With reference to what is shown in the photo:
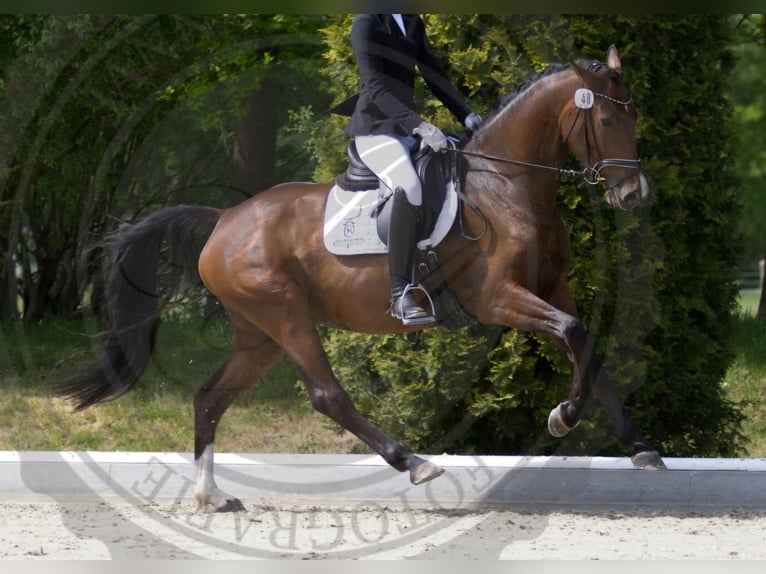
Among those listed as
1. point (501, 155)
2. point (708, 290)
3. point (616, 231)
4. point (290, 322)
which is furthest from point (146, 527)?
point (708, 290)

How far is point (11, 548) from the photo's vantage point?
5180mm

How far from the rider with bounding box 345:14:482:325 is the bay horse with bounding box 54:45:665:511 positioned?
214mm

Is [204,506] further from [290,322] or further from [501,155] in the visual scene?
[501,155]

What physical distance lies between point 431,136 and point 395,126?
292mm

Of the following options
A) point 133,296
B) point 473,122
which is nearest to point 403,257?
point 473,122

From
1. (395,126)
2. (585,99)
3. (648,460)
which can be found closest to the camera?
(648,460)

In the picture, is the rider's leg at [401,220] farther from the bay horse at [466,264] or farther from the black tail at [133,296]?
the black tail at [133,296]

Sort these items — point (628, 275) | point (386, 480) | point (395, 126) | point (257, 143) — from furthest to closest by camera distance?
point (257, 143), point (628, 275), point (386, 480), point (395, 126)

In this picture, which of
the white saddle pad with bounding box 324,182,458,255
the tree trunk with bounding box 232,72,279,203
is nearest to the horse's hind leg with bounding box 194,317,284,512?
the white saddle pad with bounding box 324,182,458,255

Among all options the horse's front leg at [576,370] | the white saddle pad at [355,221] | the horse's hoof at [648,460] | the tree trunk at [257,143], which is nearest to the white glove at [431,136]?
the white saddle pad at [355,221]

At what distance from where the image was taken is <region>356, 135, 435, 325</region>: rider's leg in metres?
5.65

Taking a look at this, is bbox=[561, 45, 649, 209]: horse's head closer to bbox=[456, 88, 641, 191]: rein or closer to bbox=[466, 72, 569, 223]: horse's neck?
bbox=[456, 88, 641, 191]: rein

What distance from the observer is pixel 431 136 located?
5.68m

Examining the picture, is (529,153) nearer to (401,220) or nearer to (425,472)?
(401,220)
